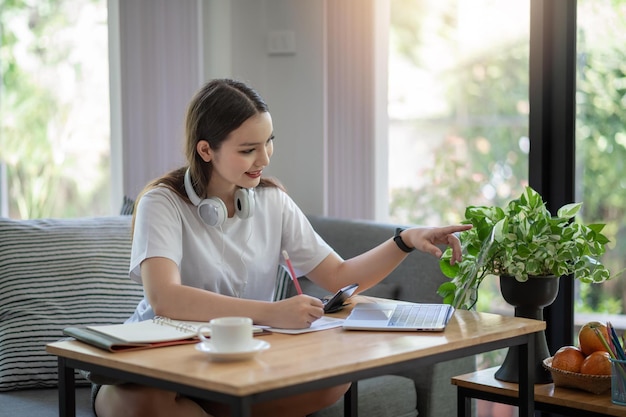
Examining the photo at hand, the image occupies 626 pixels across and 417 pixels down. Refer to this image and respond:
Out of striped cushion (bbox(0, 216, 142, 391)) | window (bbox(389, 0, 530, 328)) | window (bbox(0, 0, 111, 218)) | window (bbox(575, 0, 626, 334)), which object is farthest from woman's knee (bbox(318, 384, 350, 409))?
window (bbox(0, 0, 111, 218))

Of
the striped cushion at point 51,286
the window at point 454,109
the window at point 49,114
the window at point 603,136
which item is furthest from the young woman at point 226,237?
the window at point 49,114

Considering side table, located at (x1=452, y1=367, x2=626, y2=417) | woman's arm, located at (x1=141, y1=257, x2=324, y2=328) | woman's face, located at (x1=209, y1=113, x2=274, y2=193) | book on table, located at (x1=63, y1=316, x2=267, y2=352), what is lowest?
side table, located at (x1=452, y1=367, x2=626, y2=417)

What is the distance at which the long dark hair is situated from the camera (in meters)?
2.18

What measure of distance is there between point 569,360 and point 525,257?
0.82ft

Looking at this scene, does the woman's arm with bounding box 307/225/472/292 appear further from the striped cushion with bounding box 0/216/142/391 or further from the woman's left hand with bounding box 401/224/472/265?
the striped cushion with bounding box 0/216/142/391

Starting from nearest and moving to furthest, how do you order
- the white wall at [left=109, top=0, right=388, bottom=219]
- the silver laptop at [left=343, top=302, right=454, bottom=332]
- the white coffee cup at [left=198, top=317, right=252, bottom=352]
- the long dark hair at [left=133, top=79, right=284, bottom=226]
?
1. the white coffee cup at [left=198, top=317, right=252, bottom=352]
2. the silver laptop at [left=343, top=302, right=454, bottom=332]
3. the long dark hair at [left=133, top=79, right=284, bottom=226]
4. the white wall at [left=109, top=0, right=388, bottom=219]

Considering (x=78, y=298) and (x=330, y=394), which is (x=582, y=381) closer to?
(x=330, y=394)

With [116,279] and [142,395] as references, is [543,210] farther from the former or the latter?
[116,279]

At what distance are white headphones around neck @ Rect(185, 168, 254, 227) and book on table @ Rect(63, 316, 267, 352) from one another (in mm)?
381

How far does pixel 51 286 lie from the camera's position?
2.62m

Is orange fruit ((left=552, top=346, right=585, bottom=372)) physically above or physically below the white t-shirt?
below

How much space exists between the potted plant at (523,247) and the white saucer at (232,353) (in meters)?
0.69

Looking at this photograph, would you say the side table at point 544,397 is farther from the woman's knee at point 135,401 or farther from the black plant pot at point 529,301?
the woman's knee at point 135,401

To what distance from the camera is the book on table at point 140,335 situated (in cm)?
164
